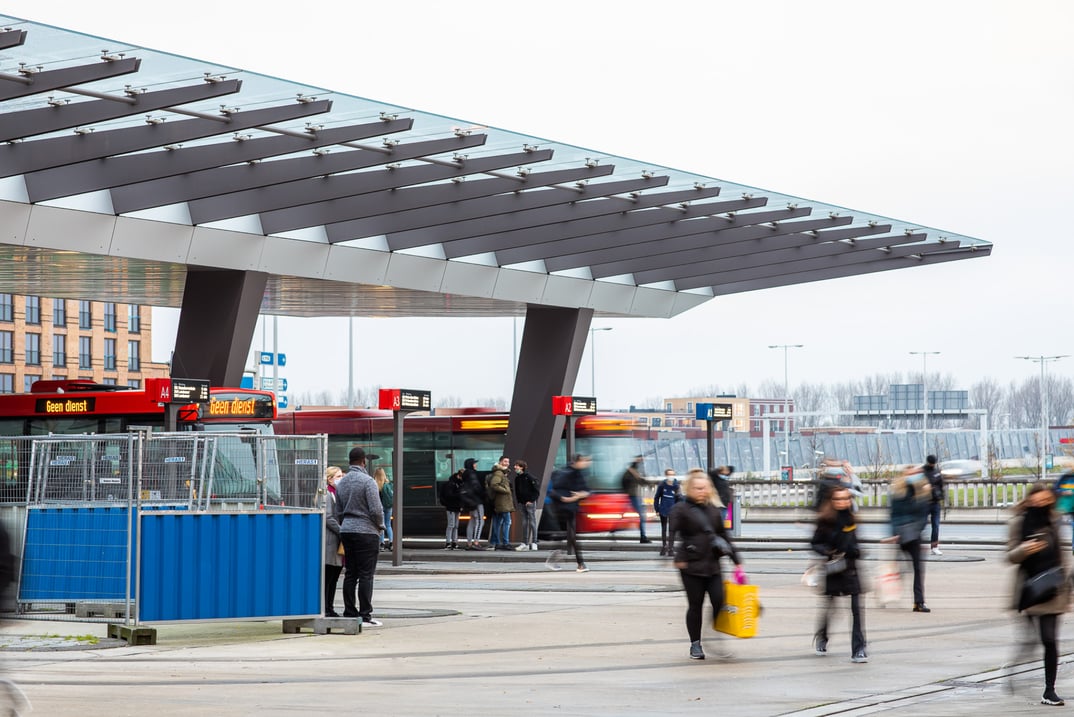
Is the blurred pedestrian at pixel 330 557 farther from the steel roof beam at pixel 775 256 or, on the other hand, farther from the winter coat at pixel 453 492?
the steel roof beam at pixel 775 256

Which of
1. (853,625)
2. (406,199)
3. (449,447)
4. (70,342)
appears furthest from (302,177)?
(70,342)

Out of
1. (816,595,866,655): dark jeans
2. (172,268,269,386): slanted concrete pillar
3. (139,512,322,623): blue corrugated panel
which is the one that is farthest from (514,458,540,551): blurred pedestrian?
(816,595,866,655): dark jeans

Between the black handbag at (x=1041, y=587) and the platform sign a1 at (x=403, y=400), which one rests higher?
the platform sign a1 at (x=403, y=400)

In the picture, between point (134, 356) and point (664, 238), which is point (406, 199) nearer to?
point (664, 238)

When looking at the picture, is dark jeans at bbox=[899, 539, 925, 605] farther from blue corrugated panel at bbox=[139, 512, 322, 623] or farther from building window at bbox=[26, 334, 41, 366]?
building window at bbox=[26, 334, 41, 366]

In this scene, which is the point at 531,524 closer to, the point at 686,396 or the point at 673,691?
the point at 673,691

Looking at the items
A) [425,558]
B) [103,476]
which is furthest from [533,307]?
[103,476]

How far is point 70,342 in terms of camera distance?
108 meters

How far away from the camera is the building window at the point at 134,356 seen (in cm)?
11662

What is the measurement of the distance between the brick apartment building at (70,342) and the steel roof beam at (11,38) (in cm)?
8754

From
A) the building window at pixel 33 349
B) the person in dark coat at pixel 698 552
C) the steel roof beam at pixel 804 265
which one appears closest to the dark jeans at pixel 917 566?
the person in dark coat at pixel 698 552

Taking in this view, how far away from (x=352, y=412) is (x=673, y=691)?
22.8 meters

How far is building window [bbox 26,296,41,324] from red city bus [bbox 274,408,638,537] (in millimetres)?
78802

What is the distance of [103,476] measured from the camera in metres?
14.3
